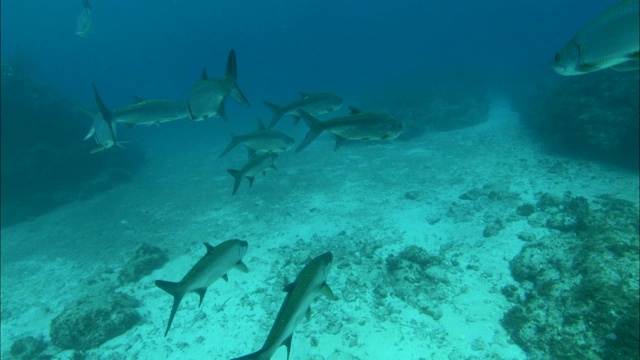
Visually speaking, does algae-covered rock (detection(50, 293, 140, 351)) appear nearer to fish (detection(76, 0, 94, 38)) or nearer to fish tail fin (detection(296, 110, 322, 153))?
fish tail fin (detection(296, 110, 322, 153))

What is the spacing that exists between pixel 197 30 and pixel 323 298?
488 feet

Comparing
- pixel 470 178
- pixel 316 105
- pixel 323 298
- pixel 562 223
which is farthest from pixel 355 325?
pixel 470 178

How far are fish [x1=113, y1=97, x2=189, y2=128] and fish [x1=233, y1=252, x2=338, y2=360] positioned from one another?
350 centimetres

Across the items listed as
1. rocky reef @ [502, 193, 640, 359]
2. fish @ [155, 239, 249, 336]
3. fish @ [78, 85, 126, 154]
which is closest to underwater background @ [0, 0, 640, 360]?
rocky reef @ [502, 193, 640, 359]

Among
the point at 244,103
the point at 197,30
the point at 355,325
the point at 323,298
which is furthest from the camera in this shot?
the point at 197,30

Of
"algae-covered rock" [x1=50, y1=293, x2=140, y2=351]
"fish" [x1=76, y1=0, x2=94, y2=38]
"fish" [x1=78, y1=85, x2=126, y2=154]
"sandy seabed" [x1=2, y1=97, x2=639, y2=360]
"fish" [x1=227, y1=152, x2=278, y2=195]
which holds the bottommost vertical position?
"sandy seabed" [x1=2, y1=97, x2=639, y2=360]

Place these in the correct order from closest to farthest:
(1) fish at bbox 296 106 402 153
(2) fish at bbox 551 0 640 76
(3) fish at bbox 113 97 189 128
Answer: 1. (2) fish at bbox 551 0 640 76
2. (1) fish at bbox 296 106 402 153
3. (3) fish at bbox 113 97 189 128

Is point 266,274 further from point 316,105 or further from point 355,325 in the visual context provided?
point 316,105

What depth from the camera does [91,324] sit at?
613cm

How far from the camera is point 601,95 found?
40.0ft

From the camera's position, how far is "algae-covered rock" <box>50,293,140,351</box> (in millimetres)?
6074

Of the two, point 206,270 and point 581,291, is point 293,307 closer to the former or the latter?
point 206,270

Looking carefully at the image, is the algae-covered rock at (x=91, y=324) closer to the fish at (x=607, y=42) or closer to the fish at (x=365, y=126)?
the fish at (x=365, y=126)

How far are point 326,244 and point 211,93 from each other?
4.91m
